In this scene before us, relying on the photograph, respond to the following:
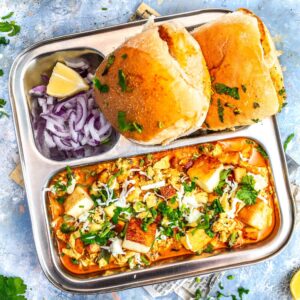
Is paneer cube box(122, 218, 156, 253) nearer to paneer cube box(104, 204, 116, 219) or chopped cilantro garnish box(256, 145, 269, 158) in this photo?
paneer cube box(104, 204, 116, 219)

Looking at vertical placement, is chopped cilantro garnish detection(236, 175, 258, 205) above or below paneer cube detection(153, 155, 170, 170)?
below

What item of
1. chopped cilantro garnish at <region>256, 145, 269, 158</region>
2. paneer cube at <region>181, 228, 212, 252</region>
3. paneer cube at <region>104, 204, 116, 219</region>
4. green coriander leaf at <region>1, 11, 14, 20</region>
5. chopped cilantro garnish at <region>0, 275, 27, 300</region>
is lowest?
chopped cilantro garnish at <region>0, 275, 27, 300</region>

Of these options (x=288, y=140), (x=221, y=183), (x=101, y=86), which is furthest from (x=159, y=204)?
(x=288, y=140)

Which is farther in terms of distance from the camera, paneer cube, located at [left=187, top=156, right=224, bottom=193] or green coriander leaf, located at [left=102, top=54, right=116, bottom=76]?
paneer cube, located at [left=187, top=156, right=224, bottom=193]

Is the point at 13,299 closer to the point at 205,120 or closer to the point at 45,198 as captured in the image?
the point at 45,198

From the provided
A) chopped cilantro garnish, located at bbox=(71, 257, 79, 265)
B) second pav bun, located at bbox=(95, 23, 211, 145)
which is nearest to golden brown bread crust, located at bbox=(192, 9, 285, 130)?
second pav bun, located at bbox=(95, 23, 211, 145)

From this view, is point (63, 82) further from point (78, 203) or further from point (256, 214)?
point (256, 214)
